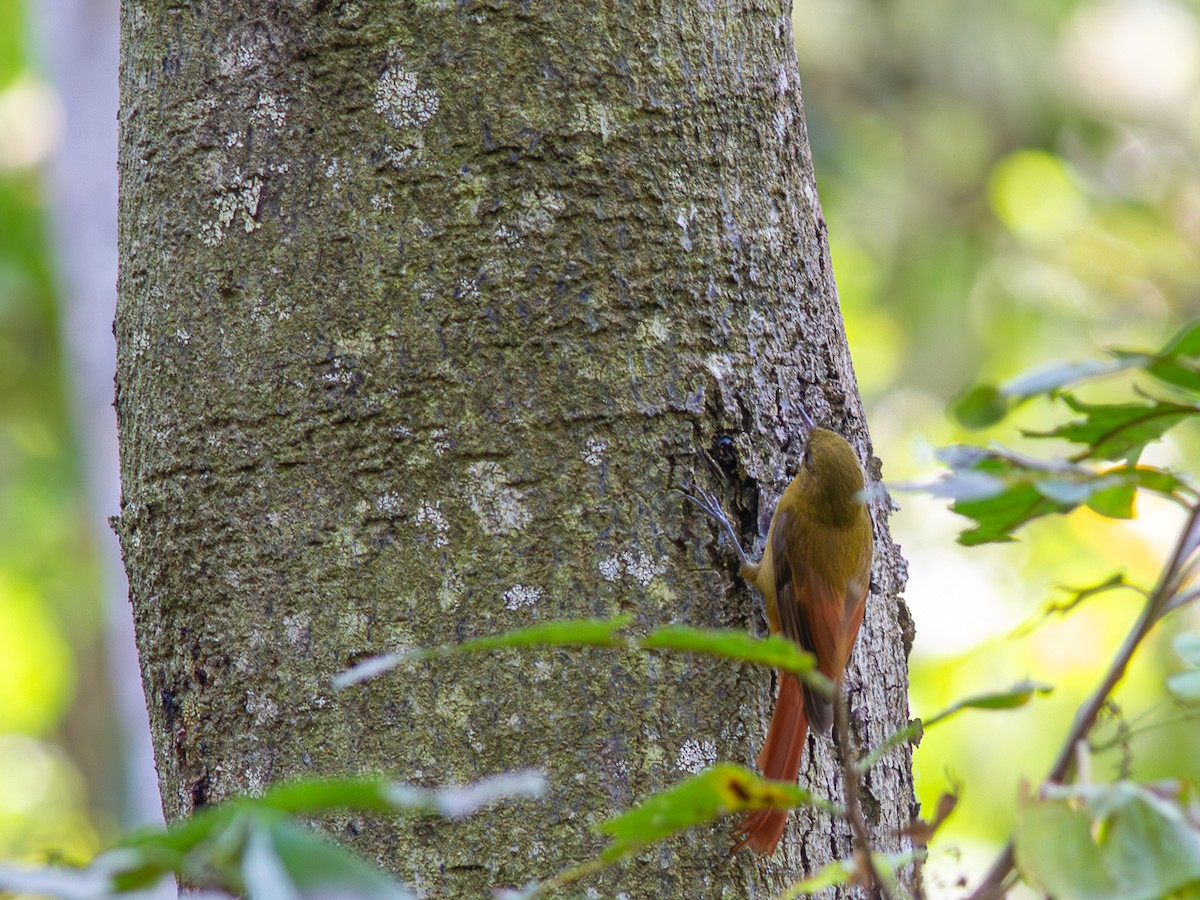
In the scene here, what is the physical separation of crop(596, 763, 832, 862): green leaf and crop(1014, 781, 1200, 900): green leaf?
133 mm

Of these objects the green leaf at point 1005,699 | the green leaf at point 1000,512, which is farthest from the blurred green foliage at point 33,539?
the green leaf at point 1005,699

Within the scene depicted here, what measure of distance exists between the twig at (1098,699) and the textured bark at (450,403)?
0.65m

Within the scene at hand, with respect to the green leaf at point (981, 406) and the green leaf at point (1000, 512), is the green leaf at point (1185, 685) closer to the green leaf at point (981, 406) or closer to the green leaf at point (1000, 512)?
the green leaf at point (1000, 512)

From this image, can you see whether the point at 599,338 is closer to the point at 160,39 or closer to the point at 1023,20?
the point at 160,39

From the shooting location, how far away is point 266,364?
1.38 metres

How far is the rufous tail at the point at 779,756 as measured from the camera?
132cm

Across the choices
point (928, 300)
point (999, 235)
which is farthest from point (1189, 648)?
point (999, 235)

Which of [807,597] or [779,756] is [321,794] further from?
[807,597]

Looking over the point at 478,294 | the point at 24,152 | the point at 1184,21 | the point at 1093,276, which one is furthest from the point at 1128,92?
the point at 478,294

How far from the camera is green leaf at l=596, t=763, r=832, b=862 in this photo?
0.71m

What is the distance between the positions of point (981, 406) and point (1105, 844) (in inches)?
11.2

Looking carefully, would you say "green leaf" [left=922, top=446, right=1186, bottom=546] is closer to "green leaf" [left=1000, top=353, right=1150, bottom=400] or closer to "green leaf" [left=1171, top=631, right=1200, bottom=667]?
"green leaf" [left=1000, top=353, right=1150, bottom=400]

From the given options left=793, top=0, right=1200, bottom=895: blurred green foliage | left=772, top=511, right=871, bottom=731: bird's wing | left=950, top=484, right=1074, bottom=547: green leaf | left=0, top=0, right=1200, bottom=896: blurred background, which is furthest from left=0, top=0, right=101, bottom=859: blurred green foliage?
left=950, top=484, right=1074, bottom=547: green leaf

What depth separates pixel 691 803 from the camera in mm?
724
